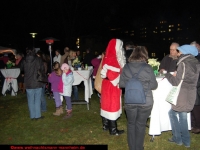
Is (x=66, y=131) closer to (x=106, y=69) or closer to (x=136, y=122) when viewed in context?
(x=106, y=69)

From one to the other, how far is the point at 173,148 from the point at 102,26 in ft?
100

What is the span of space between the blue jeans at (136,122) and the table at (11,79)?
697 centimetres

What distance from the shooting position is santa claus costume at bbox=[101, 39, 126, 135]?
15.2ft

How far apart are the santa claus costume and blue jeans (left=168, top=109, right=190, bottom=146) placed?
1120mm

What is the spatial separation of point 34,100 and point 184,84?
3.92 meters

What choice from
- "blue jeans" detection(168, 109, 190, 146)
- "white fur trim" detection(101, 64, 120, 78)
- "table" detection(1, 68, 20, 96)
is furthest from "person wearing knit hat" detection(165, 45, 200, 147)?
"table" detection(1, 68, 20, 96)

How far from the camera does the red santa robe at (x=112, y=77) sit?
4.62 m

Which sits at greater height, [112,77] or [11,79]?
[112,77]

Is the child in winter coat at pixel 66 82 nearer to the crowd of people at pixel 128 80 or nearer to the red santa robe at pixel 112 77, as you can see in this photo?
the crowd of people at pixel 128 80

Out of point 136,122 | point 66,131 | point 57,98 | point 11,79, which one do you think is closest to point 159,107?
point 136,122

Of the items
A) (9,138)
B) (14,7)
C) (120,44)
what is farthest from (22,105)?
(14,7)

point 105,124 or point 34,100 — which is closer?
point 105,124

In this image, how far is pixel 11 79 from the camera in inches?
382

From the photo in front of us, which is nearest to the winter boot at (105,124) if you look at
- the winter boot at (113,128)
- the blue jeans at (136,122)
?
the winter boot at (113,128)
